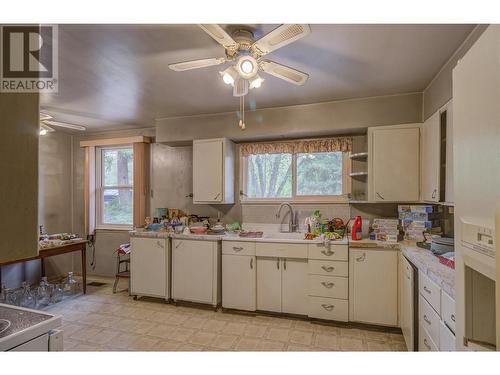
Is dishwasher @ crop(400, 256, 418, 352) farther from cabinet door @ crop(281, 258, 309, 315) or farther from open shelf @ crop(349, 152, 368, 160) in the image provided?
open shelf @ crop(349, 152, 368, 160)

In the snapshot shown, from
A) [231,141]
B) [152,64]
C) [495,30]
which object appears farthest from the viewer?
[231,141]

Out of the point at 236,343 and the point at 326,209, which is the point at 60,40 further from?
the point at 326,209

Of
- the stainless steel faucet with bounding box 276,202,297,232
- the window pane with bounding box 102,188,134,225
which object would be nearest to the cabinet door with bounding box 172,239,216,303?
the stainless steel faucet with bounding box 276,202,297,232

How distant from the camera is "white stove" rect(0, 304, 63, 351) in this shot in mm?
1019

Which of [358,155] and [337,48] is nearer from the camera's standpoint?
[337,48]

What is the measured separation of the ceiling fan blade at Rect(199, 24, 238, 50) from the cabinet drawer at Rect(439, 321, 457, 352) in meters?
1.87

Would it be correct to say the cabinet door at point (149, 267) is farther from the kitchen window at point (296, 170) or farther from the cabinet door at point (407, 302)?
the cabinet door at point (407, 302)

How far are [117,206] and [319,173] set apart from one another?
3314mm

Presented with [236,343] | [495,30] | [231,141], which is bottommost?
[236,343]

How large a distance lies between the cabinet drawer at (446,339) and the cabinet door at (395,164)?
1553 millimetres

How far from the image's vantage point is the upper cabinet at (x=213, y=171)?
11.1 ft

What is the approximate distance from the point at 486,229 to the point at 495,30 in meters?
0.45

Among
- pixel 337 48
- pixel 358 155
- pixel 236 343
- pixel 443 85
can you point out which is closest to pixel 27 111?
pixel 337 48

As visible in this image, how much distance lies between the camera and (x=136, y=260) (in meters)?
3.41
